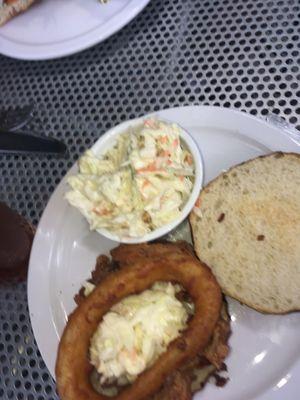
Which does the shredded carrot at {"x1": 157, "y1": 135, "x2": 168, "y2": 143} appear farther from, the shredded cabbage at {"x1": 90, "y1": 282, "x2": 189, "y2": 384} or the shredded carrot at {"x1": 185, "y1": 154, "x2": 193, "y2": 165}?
the shredded cabbage at {"x1": 90, "y1": 282, "x2": 189, "y2": 384}

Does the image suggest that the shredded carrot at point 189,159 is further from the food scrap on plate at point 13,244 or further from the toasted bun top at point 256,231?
the food scrap on plate at point 13,244

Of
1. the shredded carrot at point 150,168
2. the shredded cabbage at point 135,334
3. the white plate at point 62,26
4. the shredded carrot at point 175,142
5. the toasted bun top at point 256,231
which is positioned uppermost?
the white plate at point 62,26

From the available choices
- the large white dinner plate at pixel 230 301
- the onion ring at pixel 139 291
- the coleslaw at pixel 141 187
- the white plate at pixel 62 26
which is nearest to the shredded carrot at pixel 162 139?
the coleslaw at pixel 141 187

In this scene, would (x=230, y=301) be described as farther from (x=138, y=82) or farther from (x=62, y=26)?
(x=62, y=26)

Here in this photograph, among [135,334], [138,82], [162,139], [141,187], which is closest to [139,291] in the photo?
[135,334]

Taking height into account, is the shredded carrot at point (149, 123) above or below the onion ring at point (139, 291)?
above

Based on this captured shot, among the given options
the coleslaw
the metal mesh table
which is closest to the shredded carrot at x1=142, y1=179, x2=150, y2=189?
the coleslaw
